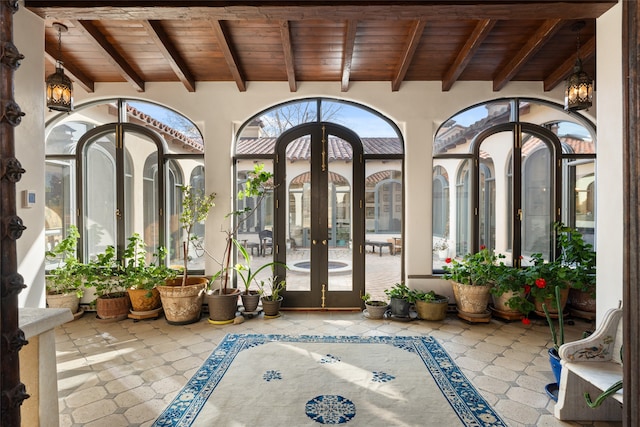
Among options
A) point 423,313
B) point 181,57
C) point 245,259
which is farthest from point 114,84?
point 423,313

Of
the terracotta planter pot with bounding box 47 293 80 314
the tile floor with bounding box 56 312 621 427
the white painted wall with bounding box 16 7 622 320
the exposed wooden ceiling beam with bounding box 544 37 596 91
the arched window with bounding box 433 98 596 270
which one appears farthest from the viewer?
the arched window with bounding box 433 98 596 270

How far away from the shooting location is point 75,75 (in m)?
4.47

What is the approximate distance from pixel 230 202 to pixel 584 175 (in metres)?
4.96

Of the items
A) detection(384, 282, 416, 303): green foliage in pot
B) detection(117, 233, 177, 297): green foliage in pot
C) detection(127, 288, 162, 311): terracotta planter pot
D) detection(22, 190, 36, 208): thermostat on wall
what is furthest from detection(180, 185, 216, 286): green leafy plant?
A: detection(384, 282, 416, 303): green foliage in pot

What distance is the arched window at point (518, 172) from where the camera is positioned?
4.92 metres

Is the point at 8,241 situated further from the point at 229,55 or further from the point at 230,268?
the point at 230,268

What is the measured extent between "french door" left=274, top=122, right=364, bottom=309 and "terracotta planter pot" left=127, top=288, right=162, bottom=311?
5.35 ft

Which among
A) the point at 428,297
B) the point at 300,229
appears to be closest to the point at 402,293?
the point at 428,297

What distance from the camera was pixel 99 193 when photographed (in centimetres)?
506

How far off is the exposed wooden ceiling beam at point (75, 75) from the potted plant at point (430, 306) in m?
5.10

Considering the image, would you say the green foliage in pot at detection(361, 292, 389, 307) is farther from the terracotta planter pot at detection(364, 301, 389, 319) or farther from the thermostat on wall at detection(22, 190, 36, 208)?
the thermostat on wall at detection(22, 190, 36, 208)

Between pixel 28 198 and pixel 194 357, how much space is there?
1.95 meters

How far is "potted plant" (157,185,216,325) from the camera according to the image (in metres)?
4.31

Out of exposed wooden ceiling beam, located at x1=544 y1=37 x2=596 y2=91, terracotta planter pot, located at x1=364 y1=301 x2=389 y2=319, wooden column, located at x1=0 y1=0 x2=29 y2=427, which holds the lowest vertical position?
terracotta planter pot, located at x1=364 y1=301 x2=389 y2=319
